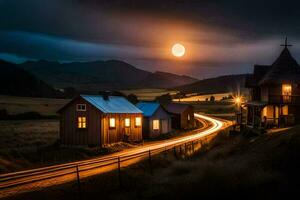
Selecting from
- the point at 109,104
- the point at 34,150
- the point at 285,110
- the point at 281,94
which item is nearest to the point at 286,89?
the point at 281,94

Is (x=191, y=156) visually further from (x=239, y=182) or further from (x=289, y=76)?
(x=289, y=76)

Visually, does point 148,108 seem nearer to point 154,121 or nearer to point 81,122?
point 154,121

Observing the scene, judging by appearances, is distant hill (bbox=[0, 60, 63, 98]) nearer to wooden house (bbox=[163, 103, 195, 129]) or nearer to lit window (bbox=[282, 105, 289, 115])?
wooden house (bbox=[163, 103, 195, 129])

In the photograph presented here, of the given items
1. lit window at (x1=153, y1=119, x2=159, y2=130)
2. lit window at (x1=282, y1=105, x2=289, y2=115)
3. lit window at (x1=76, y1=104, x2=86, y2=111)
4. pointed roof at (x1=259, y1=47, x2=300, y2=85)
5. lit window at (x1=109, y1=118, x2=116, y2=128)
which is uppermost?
pointed roof at (x1=259, y1=47, x2=300, y2=85)

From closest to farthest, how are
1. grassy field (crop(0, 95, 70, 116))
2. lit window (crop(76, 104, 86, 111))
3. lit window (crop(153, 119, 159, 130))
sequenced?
lit window (crop(76, 104, 86, 111))
lit window (crop(153, 119, 159, 130))
grassy field (crop(0, 95, 70, 116))

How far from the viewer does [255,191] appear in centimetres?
1512

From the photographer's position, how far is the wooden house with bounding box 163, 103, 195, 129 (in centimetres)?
6350

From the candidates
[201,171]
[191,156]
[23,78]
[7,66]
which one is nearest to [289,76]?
[191,156]

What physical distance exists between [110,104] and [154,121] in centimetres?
1076

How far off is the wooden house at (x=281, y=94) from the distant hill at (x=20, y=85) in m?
107

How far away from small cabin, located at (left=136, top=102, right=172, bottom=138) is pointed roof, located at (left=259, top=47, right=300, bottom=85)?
15.2 metres

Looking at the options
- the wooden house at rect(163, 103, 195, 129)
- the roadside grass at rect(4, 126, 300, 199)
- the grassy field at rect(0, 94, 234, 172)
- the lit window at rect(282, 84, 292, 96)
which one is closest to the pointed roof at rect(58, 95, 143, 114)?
the grassy field at rect(0, 94, 234, 172)

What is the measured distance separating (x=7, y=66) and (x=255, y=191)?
181 meters

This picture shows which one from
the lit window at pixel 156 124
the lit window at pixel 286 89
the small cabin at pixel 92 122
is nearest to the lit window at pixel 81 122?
the small cabin at pixel 92 122
